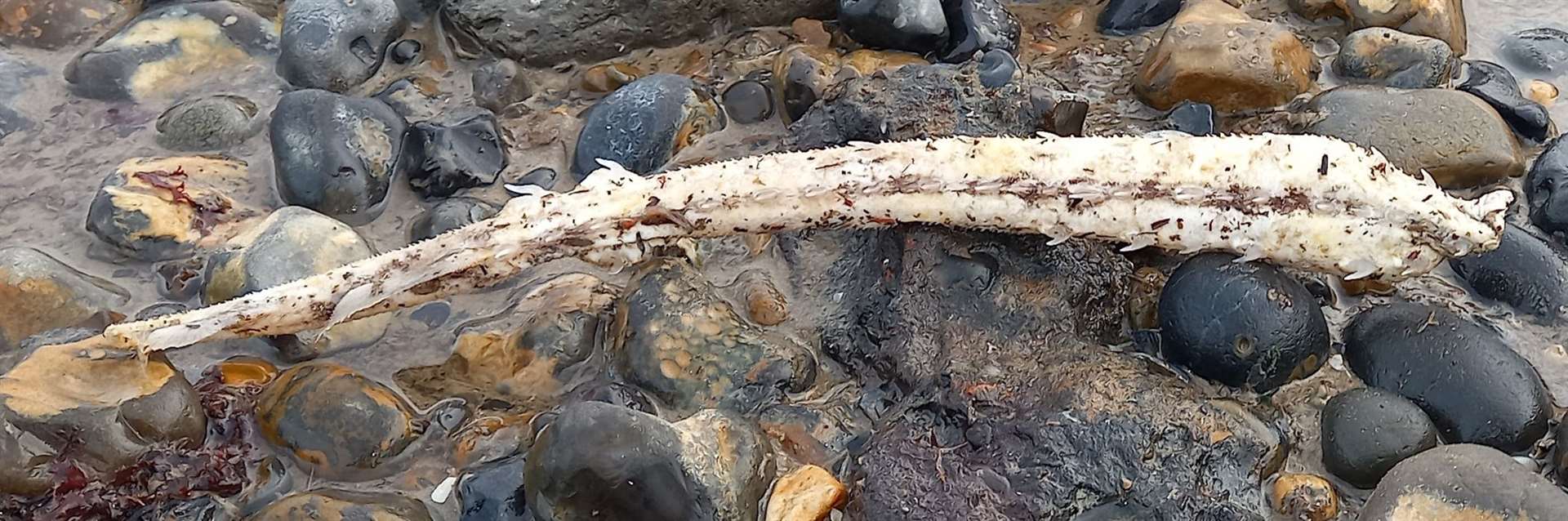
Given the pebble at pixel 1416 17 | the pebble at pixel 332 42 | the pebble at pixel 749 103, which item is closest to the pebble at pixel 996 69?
the pebble at pixel 749 103

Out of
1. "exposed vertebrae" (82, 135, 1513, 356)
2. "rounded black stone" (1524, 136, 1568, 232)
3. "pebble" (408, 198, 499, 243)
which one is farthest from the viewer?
"pebble" (408, 198, 499, 243)

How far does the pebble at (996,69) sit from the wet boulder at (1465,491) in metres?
1.81

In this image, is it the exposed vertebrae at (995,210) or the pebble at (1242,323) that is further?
the exposed vertebrae at (995,210)

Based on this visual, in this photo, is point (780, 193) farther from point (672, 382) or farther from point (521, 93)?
point (521, 93)

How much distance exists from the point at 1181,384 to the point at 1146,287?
48 cm

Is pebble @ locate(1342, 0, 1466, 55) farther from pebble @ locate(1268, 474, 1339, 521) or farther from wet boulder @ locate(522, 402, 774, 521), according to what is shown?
wet boulder @ locate(522, 402, 774, 521)

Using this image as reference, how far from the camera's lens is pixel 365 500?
3.19 metres

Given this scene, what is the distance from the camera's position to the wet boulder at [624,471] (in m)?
3.00

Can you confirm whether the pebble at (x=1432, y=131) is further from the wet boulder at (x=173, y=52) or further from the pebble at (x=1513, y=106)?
the wet boulder at (x=173, y=52)

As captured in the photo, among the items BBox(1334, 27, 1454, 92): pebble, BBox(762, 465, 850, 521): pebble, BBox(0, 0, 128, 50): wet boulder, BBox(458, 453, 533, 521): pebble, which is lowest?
BBox(762, 465, 850, 521): pebble

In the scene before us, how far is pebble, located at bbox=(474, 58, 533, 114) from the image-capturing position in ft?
15.6

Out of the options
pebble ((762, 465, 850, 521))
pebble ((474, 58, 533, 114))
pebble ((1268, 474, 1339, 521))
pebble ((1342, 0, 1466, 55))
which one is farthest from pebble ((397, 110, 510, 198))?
pebble ((1342, 0, 1466, 55))

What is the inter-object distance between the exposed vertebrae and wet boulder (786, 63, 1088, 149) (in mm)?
353

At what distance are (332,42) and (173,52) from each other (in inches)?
26.0
